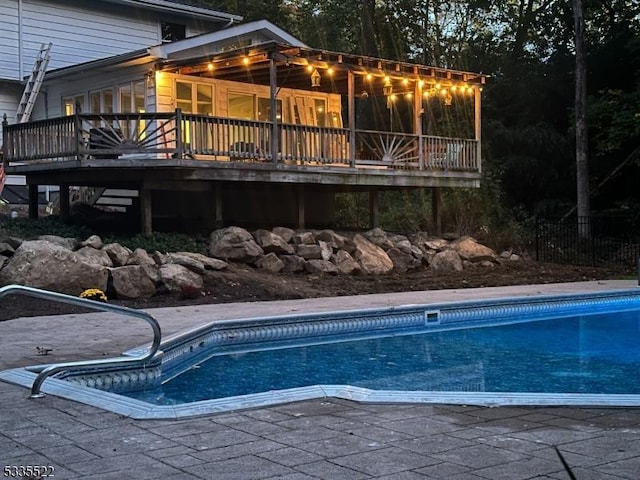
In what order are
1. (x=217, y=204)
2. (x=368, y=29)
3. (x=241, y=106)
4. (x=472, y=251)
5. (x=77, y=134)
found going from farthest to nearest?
(x=368, y=29), (x=241, y=106), (x=472, y=251), (x=217, y=204), (x=77, y=134)

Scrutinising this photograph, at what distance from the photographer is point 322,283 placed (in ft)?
49.6

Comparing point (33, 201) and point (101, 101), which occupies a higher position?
point (101, 101)

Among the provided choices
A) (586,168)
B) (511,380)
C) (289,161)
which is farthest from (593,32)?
(511,380)

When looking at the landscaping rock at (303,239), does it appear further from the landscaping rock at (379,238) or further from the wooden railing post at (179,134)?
the wooden railing post at (179,134)

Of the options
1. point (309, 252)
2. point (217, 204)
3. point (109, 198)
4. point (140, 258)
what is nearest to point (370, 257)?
point (309, 252)

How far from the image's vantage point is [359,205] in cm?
2623

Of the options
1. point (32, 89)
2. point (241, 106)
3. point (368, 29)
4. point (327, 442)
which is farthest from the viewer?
point (368, 29)

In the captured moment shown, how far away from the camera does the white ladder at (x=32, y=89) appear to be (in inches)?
792

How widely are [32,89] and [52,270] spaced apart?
32.1 feet

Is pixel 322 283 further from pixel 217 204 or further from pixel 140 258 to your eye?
pixel 140 258

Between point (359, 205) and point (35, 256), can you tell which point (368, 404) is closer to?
point (35, 256)

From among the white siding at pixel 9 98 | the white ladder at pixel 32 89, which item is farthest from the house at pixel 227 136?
the white siding at pixel 9 98

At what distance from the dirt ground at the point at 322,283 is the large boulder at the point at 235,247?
244mm

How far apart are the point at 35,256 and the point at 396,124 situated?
20.3 meters
